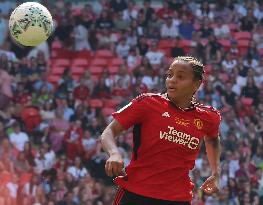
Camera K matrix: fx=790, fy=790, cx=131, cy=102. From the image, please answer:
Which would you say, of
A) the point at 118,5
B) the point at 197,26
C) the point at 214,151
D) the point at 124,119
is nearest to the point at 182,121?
the point at 124,119

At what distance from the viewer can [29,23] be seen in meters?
10.0

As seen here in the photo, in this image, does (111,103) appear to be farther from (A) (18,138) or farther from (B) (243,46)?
(B) (243,46)

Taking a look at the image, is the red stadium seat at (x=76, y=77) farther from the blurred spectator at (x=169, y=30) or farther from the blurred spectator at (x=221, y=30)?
the blurred spectator at (x=221, y=30)

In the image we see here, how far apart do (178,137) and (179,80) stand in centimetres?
43

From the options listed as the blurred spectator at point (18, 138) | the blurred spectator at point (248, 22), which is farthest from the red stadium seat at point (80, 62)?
the blurred spectator at point (248, 22)

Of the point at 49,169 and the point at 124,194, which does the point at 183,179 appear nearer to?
the point at 124,194

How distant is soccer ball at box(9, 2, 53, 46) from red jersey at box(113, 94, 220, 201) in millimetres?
4540

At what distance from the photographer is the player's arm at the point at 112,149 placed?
509 cm

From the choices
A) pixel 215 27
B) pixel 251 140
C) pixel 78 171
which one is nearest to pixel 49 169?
pixel 78 171

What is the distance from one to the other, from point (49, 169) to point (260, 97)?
605 centimetres

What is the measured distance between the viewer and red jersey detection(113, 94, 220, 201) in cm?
577

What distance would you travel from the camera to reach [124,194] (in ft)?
19.1

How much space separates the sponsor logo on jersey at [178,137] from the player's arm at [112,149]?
35 cm

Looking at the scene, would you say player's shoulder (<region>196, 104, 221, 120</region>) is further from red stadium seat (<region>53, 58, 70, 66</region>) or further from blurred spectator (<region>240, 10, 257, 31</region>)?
blurred spectator (<region>240, 10, 257, 31</region>)
